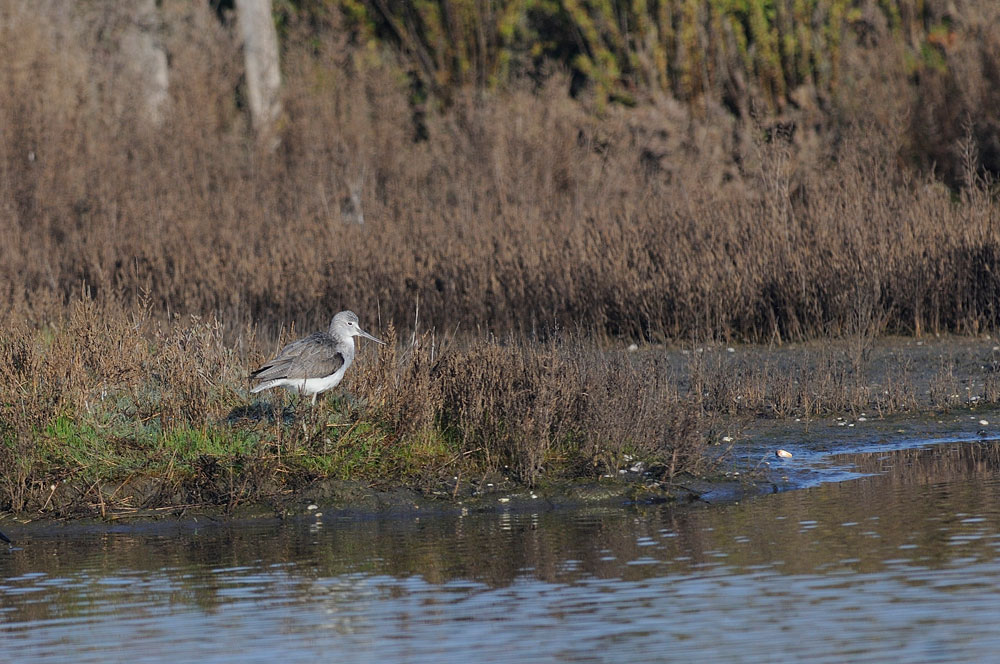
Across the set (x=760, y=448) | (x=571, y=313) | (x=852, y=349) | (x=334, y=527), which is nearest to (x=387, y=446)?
(x=334, y=527)

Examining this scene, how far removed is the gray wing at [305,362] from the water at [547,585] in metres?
0.89

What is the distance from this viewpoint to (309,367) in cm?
917

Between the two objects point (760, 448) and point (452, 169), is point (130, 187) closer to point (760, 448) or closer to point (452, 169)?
point (452, 169)

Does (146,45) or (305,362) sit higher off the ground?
(146,45)

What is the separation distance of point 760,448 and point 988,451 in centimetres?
145

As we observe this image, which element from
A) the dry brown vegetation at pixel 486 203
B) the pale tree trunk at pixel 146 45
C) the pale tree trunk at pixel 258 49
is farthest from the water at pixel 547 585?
the pale tree trunk at pixel 146 45

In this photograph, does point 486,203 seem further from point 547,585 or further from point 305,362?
point 547,585

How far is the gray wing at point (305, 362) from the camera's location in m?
9.16

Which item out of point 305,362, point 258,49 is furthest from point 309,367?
point 258,49

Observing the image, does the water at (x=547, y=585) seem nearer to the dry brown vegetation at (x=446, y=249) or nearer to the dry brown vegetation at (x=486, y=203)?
the dry brown vegetation at (x=446, y=249)

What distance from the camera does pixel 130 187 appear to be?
19531 mm

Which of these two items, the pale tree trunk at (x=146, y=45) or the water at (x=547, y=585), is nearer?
the water at (x=547, y=585)

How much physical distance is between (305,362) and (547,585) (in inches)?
109

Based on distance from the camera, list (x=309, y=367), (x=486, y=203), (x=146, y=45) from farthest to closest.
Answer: (x=146, y=45) < (x=486, y=203) < (x=309, y=367)
